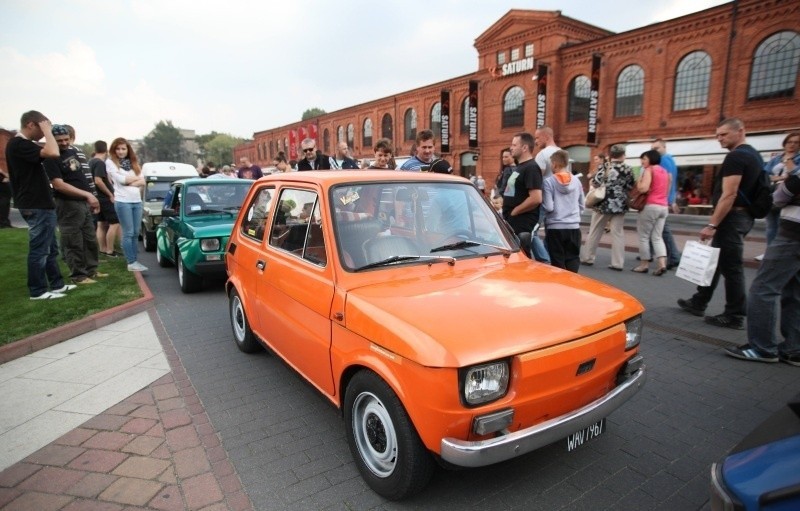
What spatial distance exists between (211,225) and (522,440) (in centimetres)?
585

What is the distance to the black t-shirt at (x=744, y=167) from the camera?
→ 4.42 m

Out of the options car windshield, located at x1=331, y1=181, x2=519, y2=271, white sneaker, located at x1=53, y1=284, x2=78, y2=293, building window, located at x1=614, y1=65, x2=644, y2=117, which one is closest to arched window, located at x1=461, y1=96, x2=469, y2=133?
building window, located at x1=614, y1=65, x2=644, y2=117

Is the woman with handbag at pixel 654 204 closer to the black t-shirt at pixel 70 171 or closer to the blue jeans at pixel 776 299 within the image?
the blue jeans at pixel 776 299

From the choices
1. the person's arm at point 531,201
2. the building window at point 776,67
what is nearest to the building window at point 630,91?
the building window at point 776,67

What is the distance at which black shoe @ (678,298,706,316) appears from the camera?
5367mm

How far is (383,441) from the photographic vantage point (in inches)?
97.6

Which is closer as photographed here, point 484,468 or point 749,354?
point 484,468

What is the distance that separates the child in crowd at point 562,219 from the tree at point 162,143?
402 ft

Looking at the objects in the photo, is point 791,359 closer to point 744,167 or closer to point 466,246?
point 744,167

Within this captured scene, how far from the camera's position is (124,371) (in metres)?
4.08

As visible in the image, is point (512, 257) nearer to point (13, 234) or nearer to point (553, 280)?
Answer: point (553, 280)

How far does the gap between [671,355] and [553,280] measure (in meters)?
2.33

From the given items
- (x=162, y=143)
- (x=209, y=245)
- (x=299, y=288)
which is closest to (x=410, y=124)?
(x=209, y=245)

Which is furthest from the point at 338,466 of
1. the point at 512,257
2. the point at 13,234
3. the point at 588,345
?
the point at 13,234
